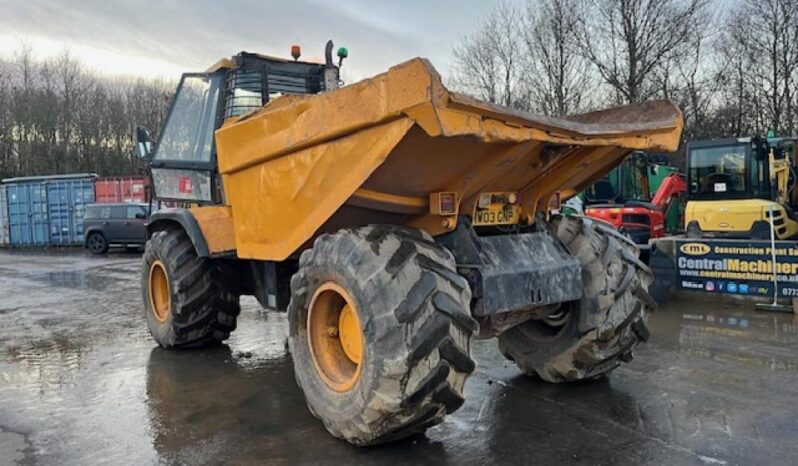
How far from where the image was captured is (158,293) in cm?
654

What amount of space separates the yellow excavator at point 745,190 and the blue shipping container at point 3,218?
25.2 meters

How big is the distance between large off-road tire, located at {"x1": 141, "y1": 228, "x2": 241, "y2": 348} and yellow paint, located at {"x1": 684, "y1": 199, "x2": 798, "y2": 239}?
8277 millimetres

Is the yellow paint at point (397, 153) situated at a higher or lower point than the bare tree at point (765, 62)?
lower

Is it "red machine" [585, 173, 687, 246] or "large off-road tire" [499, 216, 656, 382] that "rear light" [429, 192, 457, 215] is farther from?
"red machine" [585, 173, 687, 246]

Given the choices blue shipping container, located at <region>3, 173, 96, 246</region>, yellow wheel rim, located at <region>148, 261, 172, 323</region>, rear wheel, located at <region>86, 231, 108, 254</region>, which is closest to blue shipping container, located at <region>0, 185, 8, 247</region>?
blue shipping container, located at <region>3, 173, 96, 246</region>

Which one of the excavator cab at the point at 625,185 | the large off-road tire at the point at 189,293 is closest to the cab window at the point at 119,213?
the excavator cab at the point at 625,185

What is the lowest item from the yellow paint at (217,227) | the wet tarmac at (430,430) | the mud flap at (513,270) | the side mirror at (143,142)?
the wet tarmac at (430,430)

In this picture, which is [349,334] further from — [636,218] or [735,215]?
[636,218]

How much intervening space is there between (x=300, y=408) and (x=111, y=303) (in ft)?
21.0

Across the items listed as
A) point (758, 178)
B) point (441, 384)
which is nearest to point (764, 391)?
point (441, 384)

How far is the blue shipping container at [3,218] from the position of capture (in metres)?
25.9

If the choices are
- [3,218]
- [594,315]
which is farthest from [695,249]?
[3,218]

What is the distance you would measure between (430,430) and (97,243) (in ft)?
65.1

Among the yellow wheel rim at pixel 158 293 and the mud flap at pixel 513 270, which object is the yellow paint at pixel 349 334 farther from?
the yellow wheel rim at pixel 158 293
